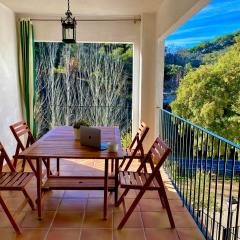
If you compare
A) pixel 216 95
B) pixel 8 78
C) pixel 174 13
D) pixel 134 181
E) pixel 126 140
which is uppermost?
pixel 174 13

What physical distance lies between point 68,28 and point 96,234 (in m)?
2.14

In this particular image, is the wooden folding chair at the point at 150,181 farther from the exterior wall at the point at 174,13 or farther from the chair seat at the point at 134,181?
the exterior wall at the point at 174,13

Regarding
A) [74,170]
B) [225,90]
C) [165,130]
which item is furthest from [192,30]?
[74,170]

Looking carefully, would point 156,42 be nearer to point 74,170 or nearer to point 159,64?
point 159,64

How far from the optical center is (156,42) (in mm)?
4688

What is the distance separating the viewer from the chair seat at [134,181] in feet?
8.30

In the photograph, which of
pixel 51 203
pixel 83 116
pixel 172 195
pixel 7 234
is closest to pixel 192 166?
pixel 172 195

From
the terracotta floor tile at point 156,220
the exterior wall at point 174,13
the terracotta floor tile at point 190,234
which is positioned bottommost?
the terracotta floor tile at point 190,234

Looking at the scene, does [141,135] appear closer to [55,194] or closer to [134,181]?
[134,181]

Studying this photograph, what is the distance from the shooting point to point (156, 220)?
2.75 meters

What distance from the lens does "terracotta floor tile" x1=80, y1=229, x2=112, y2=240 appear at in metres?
2.41

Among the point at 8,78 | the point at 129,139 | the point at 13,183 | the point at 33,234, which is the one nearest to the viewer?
the point at 33,234

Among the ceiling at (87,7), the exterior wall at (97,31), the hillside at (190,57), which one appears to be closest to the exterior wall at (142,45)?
the exterior wall at (97,31)

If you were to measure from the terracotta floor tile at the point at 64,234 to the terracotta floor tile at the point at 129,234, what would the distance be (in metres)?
0.34
